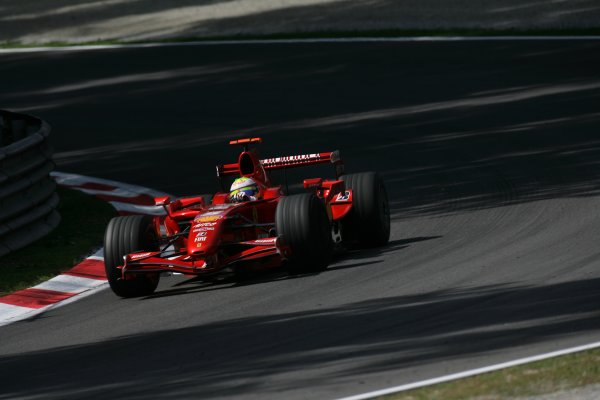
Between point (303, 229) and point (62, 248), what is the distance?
11.4 feet

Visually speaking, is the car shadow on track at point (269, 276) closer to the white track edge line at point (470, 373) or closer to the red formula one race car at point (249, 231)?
the red formula one race car at point (249, 231)

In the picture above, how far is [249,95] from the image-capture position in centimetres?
2223

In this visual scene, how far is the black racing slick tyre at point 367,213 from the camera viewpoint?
37.5ft

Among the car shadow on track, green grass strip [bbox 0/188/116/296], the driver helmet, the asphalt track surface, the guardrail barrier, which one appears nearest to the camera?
the asphalt track surface

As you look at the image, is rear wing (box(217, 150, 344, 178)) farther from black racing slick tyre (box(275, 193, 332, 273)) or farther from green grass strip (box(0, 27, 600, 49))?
green grass strip (box(0, 27, 600, 49))

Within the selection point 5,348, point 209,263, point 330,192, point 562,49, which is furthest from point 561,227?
point 562,49

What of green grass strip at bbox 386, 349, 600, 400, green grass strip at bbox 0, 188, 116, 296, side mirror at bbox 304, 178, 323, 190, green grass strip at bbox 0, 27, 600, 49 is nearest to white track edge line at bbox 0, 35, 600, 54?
green grass strip at bbox 0, 27, 600, 49

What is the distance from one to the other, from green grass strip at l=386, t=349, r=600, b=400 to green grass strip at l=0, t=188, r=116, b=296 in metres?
5.54

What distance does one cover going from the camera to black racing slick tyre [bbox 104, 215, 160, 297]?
1051 cm

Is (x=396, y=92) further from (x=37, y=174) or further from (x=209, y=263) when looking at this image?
(x=209, y=263)

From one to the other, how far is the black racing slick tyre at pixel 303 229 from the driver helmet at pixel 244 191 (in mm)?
646

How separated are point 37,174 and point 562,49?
1253cm

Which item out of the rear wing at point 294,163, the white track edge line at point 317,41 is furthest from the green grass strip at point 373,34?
the rear wing at point 294,163

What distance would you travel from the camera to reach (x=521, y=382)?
662cm
